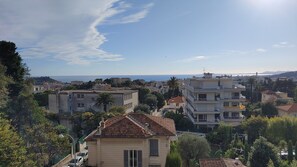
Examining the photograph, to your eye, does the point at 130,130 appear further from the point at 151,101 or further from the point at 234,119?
the point at 151,101

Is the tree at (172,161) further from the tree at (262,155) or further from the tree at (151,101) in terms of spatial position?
the tree at (151,101)

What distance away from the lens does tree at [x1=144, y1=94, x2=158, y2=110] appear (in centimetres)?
7614

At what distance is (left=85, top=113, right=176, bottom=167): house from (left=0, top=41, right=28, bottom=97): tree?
24667mm

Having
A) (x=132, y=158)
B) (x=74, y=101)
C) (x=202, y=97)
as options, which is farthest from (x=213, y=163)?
(x=74, y=101)

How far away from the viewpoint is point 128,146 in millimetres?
22547

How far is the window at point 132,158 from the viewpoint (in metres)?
22.6

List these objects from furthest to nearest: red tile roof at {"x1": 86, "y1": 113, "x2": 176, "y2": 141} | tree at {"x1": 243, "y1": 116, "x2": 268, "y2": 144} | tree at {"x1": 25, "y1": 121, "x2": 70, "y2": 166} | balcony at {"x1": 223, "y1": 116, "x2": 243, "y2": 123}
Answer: balcony at {"x1": 223, "y1": 116, "x2": 243, "y2": 123} < tree at {"x1": 243, "y1": 116, "x2": 268, "y2": 144} < tree at {"x1": 25, "y1": 121, "x2": 70, "y2": 166} < red tile roof at {"x1": 86, "y1": 113, "x2": 176, "y2": 141}

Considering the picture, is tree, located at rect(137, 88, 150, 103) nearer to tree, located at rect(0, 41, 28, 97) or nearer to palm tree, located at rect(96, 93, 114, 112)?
palm tree, located at rect(96, 93, 114, 112)

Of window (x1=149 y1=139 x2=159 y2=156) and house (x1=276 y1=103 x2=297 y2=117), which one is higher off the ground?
window (x1=149 y1=139 x2=159 y2=156)

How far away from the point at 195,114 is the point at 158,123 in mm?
33348

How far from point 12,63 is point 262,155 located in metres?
32.2

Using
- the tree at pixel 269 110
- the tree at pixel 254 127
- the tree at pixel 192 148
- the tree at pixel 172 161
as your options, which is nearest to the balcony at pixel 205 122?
the tree at pixel 254 127

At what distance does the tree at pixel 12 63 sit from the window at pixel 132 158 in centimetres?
2591

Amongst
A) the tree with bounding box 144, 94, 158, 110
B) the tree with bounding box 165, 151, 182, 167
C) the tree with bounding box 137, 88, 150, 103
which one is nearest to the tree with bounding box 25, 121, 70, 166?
the tree with bounding box 165, 151, 182, 167
